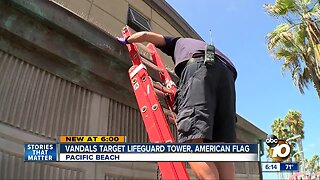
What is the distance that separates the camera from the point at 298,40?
1148 centimetres

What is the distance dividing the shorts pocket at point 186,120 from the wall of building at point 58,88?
1284mm

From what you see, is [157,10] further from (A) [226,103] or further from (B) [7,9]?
(A) [226,103]

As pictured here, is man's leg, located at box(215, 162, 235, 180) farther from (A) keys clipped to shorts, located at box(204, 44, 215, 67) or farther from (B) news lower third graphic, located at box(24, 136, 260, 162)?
(A) keys clipped to shorts, located at box(204, 44, 215, 67)

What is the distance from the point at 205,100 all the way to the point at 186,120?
0.59 feet

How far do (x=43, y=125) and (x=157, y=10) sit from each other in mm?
3725

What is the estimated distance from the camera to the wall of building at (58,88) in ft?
9.59

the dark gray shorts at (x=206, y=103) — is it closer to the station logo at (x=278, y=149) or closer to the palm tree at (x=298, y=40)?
the station logo at (x=278, y=149)

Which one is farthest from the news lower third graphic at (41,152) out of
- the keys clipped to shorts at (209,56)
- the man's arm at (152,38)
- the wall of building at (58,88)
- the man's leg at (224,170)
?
the man's arm at (152,38)

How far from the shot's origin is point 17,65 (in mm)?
3055

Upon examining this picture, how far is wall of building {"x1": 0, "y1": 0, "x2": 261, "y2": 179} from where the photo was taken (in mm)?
2922

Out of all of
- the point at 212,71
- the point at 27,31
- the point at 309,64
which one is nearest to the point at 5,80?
Result: the point at 27,31

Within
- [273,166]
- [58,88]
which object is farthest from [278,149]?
[58,88]

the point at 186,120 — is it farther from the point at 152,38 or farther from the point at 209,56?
the point at 152,38

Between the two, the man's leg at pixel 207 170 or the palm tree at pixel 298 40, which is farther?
the palm tree at pixel 298 40
